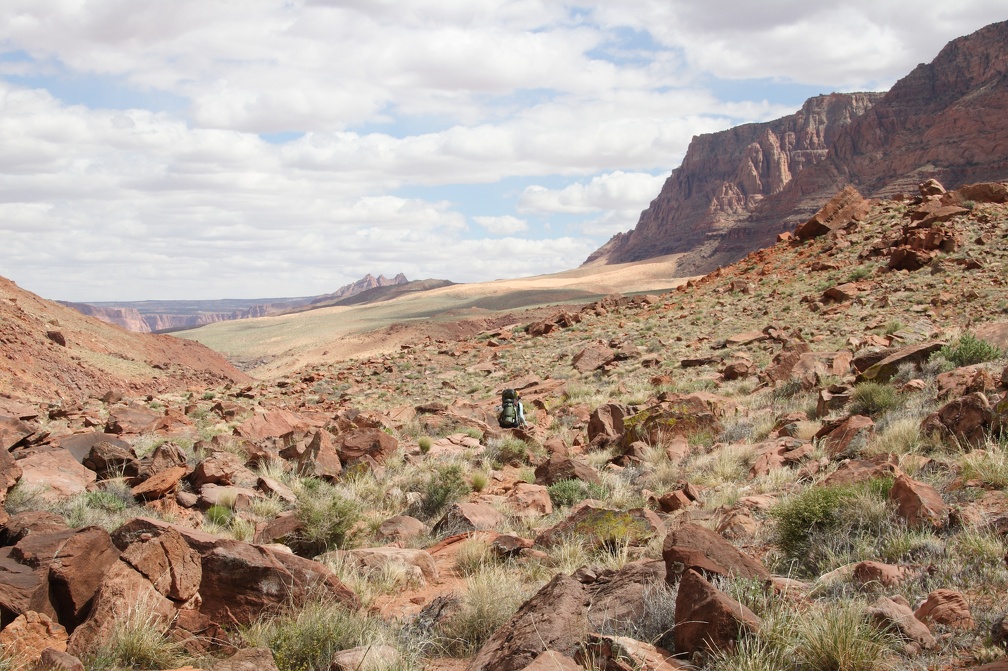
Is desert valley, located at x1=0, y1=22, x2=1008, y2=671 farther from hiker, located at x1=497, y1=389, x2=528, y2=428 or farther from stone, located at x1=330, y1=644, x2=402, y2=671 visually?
hiker, located at x1=497, y1=389, x2=528, y2=428

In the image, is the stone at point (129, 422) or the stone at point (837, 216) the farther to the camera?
the stone at point (837, 216)

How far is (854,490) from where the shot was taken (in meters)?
5.73

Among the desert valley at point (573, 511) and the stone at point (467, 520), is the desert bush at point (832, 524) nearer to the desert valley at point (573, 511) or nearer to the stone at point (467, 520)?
the desert valley at point (573, 511)

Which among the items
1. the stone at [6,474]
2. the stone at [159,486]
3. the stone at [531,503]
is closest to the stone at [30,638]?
the stone at [6,474]

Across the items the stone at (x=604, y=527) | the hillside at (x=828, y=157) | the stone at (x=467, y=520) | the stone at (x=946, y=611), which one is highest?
the hillside at (x=828, y=157)

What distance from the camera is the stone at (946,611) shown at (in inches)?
148

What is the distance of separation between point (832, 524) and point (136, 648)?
4.60 m

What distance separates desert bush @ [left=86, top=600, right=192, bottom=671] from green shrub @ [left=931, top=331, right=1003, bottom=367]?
10052mm

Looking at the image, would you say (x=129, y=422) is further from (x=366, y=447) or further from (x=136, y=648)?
(x=136, y=648)

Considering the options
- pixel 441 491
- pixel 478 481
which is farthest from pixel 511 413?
pixel 441 491

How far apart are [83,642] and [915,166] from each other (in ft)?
346

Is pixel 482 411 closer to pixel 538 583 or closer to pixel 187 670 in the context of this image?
pixel 538 583

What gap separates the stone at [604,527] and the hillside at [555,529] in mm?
28

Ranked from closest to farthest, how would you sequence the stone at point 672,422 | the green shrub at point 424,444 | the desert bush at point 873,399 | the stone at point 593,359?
the desert bush at point 873,399
the stone at point 672,422
the green shrub at point 424,444
the stone at point 593,359
